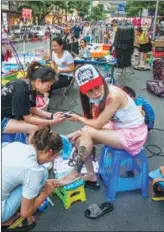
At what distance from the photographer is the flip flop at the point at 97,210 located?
202cm

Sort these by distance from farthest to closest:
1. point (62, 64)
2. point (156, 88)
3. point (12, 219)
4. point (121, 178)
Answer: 1. point (156, 88)
2. point (62, 64)
3. point (121, 178)
4. point (12, 219)

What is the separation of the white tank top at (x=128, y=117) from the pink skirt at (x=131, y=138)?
0.13 ft

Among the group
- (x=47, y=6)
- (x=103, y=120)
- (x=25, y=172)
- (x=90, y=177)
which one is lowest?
(x=90, y=177)

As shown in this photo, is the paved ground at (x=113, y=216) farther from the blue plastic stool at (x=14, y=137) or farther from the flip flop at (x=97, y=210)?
the blue plastic stool at (x=14, y=137)

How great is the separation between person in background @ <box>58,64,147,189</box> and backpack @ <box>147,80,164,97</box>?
11.0 ft

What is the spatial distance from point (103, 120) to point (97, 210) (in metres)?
0.71

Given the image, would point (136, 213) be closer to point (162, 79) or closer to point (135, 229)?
point (135, 229)

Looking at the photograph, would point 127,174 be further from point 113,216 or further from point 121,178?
point 113,216

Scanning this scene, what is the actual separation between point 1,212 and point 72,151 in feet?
2.43

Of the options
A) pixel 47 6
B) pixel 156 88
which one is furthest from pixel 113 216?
pixel 47 6

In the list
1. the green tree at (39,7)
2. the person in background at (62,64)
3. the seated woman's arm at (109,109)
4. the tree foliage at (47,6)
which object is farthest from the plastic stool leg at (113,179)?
the green tree at (39,7)

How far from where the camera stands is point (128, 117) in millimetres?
2125

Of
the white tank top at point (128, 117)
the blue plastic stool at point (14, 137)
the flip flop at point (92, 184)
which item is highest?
the white tank top at point (128, 117)

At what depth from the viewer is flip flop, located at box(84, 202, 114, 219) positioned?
2020mm
